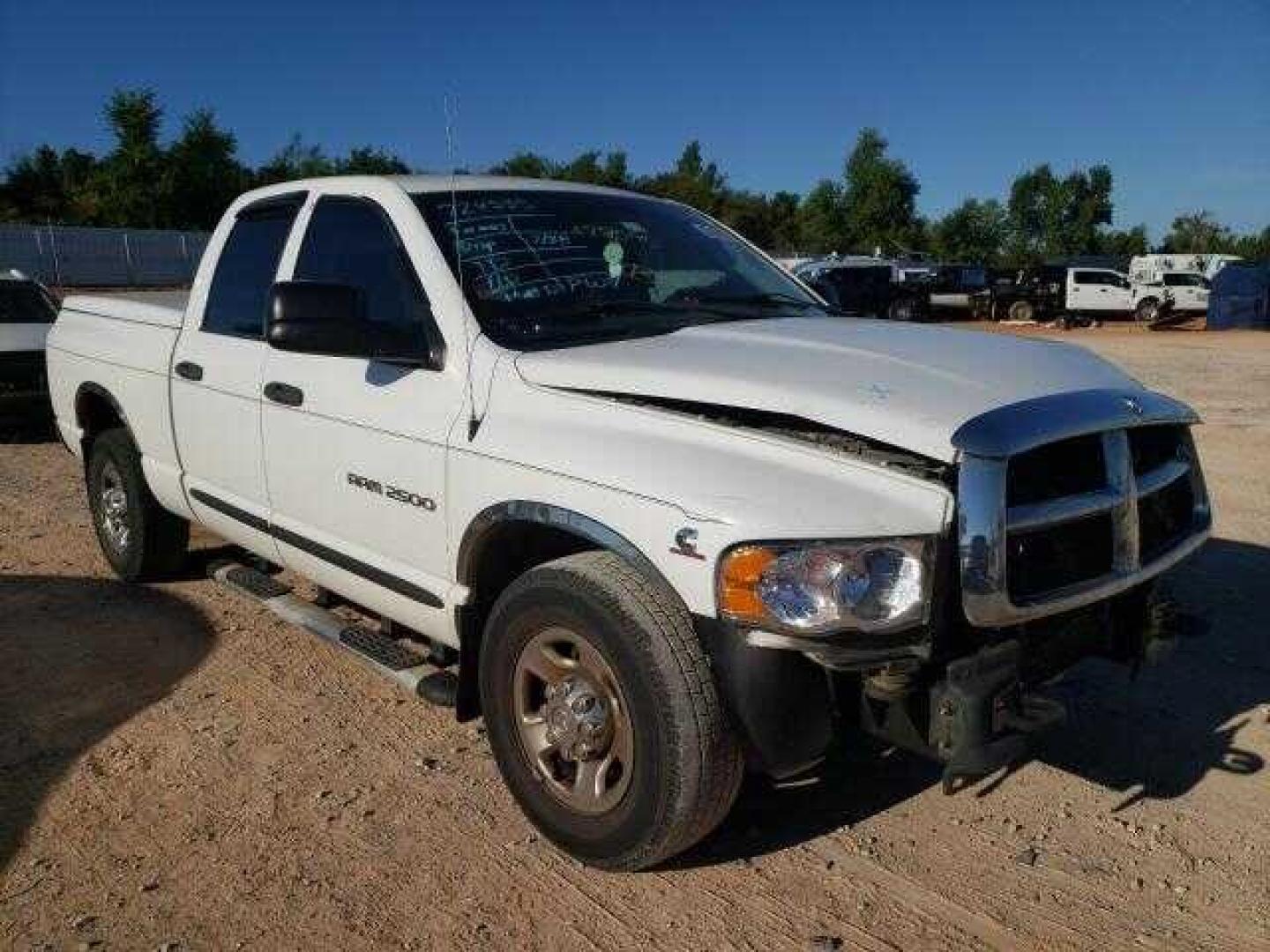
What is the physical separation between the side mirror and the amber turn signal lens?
1292 mm

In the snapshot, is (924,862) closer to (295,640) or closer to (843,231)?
(295,640)

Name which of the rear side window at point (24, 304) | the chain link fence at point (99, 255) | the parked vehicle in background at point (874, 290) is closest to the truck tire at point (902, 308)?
the parked vehicle in background at point (874, 290)

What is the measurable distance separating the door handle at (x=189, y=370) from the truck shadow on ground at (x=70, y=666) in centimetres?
117

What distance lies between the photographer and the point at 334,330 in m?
3.17

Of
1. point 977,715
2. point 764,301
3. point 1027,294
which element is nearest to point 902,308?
point 1027,294

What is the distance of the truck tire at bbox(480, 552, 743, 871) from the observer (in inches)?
100

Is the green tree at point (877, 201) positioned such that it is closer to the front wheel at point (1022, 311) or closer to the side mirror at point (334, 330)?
the front wheel at point (1022, 311)

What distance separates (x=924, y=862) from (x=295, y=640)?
2.91m

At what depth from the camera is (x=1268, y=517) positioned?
672cm

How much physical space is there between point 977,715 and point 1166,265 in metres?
41.3

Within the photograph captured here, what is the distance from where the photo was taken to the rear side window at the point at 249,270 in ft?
13.9

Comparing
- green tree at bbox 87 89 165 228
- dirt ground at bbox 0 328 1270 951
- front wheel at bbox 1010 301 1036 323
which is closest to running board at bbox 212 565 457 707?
dirt ground at bbox 0 328 1270 951

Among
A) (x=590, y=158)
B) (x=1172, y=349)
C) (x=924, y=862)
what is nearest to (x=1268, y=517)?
(x=924, y=862)

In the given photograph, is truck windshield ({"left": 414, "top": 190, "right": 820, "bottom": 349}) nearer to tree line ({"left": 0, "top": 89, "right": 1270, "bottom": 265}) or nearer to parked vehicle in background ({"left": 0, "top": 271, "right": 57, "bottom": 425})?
parked vehicle in background ({"left": 0, "top": 271, "right": 57, "bottom": 425})
